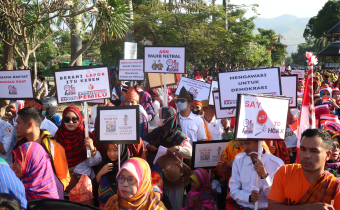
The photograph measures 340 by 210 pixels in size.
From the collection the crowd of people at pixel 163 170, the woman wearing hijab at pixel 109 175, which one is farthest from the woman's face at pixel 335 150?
the woman wearing hijab at pixel 109 175

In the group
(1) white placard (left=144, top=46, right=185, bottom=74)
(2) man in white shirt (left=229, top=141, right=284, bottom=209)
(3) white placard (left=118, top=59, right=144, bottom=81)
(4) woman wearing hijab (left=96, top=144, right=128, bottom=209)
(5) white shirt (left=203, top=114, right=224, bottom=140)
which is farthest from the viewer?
(3) white placard (left=118, top=59, right=144, bottom=81)

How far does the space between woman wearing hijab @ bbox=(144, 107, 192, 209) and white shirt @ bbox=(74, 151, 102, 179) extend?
64cm

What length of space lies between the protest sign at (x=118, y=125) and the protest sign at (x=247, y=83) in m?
1.16

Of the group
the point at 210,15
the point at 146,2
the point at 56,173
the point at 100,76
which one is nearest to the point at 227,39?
the point at 210,15

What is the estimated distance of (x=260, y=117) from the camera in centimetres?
267

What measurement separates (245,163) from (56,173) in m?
1.91

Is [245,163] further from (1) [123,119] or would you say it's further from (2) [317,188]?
(1) [123,119]

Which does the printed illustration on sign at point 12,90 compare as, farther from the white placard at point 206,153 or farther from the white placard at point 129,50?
the white placard at point 129,50

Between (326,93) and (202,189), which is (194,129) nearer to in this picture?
(202,189)

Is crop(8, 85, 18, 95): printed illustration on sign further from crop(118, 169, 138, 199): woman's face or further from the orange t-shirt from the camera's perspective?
the orange t-shirt

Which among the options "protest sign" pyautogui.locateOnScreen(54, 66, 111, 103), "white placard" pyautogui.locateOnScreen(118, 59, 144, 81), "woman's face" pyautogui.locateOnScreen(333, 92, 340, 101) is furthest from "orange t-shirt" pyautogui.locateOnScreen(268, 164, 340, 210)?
"white placard" pyautogui.locateOnScreen(118, 59, 144, 81)

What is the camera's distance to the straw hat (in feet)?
11.5

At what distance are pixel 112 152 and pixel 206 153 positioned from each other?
3.79ft

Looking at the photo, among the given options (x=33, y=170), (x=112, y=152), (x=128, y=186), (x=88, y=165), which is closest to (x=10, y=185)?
(x=33, y=170)
